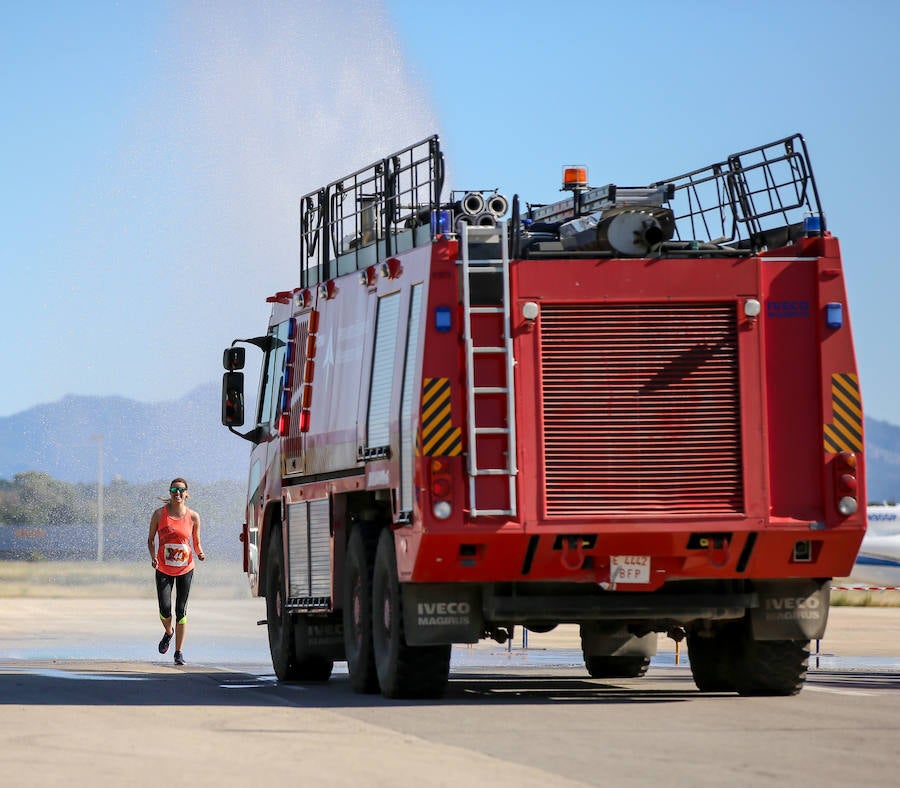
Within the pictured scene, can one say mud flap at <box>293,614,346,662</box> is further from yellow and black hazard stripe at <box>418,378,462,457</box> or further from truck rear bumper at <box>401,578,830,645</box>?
yellow and black hazard stripe at <box>418,378,462,457</box>

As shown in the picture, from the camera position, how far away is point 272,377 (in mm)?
21562

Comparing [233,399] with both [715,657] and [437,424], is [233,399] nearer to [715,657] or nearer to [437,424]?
[715,657]

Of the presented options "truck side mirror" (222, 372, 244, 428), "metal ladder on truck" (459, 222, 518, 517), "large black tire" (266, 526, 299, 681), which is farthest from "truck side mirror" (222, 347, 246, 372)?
"metal ladder on truck" (459, 222, 518, 517)

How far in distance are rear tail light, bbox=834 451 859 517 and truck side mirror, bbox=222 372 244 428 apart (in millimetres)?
6534

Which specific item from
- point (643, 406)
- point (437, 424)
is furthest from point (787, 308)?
point (437, 424)

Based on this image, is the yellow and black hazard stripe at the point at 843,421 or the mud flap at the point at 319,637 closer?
the yellow and black hazard stripe at the point at 843,421

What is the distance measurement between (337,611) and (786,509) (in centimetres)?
444

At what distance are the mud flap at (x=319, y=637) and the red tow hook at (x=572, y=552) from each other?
3.62 meters

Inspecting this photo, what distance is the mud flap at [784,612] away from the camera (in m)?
16.8

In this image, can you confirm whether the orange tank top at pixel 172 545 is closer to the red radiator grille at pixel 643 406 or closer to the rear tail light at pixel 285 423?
the rear tail light at pixel 285 423

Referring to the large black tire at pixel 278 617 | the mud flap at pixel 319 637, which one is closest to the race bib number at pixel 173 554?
the large black tire at pixel 278 617

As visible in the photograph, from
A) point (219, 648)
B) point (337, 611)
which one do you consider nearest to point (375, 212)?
point (337, 611)

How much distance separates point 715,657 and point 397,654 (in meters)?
2.89

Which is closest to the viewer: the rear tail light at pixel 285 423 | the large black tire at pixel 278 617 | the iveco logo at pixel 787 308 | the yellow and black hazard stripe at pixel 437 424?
the yellow and black hazard stripe at pixel 437 424
